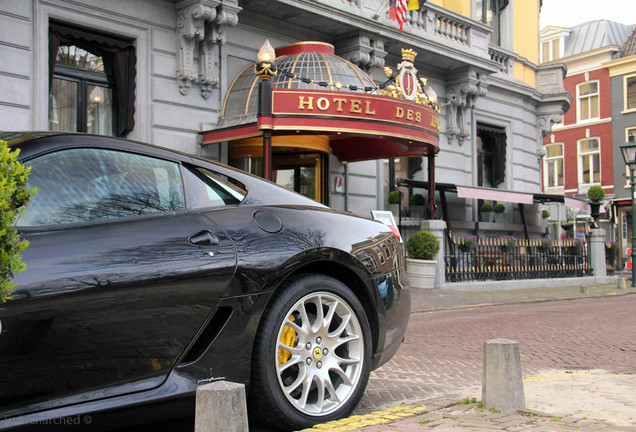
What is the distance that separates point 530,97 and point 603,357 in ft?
65.7

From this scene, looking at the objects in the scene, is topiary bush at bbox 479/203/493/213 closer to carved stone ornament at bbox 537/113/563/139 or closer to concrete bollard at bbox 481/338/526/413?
carved stone ornament at bbox 537/113/563/139

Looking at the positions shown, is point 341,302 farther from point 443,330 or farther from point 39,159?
point 443,330

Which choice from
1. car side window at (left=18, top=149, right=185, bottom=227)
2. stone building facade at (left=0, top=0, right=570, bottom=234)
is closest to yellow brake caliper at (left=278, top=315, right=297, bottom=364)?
car side window at (left=18, top=149, right=185, bottom=227)

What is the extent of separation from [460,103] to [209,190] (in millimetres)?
18539

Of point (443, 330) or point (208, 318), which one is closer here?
point (208, 318)

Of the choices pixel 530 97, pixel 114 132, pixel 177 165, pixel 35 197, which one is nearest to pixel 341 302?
pixel 177 165

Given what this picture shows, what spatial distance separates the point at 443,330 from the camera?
9102 mm

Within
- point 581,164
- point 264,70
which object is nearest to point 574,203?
point 264,70

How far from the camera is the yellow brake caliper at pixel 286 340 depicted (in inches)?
133

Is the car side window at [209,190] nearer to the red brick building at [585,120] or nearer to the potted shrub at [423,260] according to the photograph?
the potted shrub at [423,260]

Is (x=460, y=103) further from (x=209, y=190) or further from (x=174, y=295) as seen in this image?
(x=174, y=295)

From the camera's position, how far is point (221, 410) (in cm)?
255

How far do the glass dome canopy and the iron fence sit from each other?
212 inches

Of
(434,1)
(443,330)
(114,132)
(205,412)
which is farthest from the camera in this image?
(434,1)
